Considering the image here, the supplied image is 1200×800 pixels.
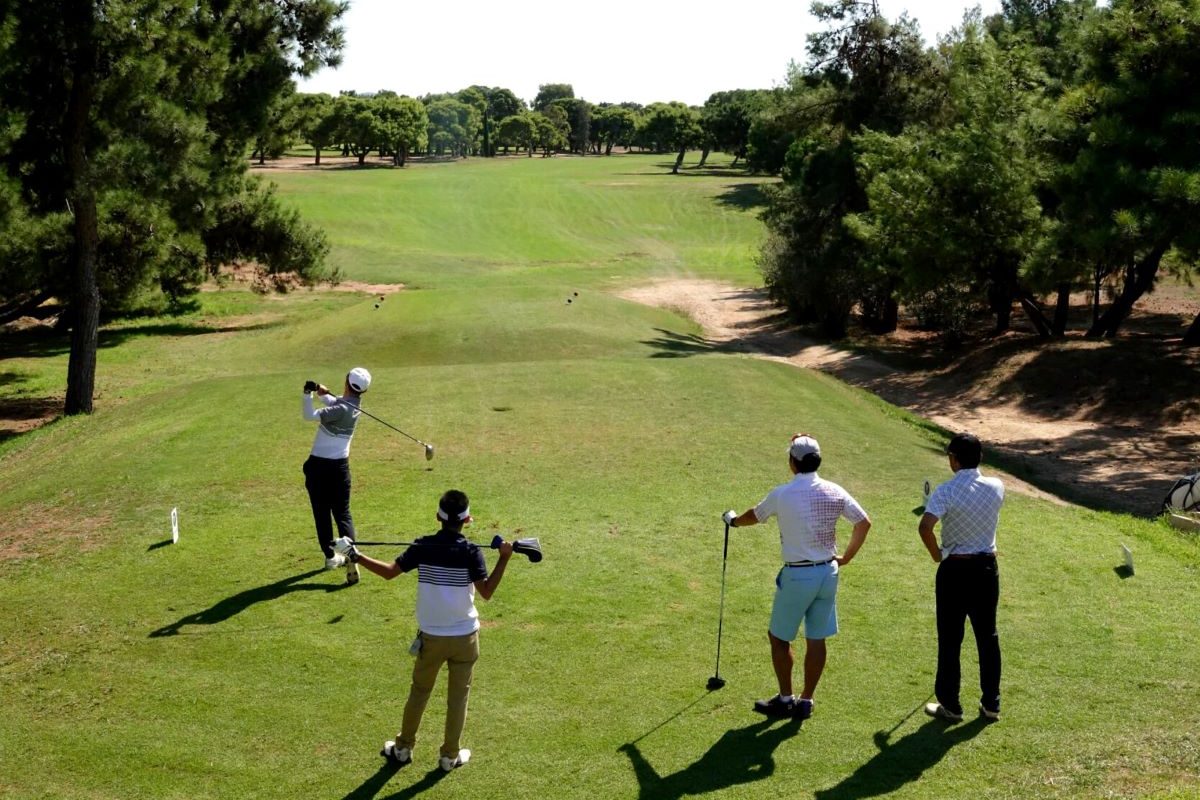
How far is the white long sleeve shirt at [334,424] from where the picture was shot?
12484 millimetres

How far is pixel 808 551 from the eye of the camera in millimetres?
8719

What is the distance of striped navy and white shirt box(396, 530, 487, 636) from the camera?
7.86m

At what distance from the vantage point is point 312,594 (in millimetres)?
12344

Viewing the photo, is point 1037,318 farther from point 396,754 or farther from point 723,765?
point 396,754

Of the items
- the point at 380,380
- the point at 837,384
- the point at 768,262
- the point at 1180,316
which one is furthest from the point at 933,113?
the point at 380,380

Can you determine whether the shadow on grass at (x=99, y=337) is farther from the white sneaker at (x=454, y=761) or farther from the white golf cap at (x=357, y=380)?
the white sneaker at (x=454, y=761)

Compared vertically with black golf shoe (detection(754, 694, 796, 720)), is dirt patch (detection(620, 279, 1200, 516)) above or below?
below

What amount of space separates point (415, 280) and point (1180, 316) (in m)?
40.6

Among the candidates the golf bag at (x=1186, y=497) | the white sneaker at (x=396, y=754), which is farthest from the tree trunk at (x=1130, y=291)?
the white sneaker at (x=396, y=754)

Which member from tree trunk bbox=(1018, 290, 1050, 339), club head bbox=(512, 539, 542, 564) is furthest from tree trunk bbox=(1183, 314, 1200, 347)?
club head bbox=(512, 539, 542, 564)

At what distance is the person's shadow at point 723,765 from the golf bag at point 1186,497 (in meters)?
12.3

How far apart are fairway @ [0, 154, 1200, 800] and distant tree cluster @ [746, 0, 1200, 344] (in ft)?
26.4

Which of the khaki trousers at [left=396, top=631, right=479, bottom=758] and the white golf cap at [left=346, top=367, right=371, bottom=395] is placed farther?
the white golf cap at [left=346, top=367, right=371, bottom=395]

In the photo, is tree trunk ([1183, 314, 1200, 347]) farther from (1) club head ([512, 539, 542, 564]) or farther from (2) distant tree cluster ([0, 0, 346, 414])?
(1) club head ([512, 539, 542, 564])
